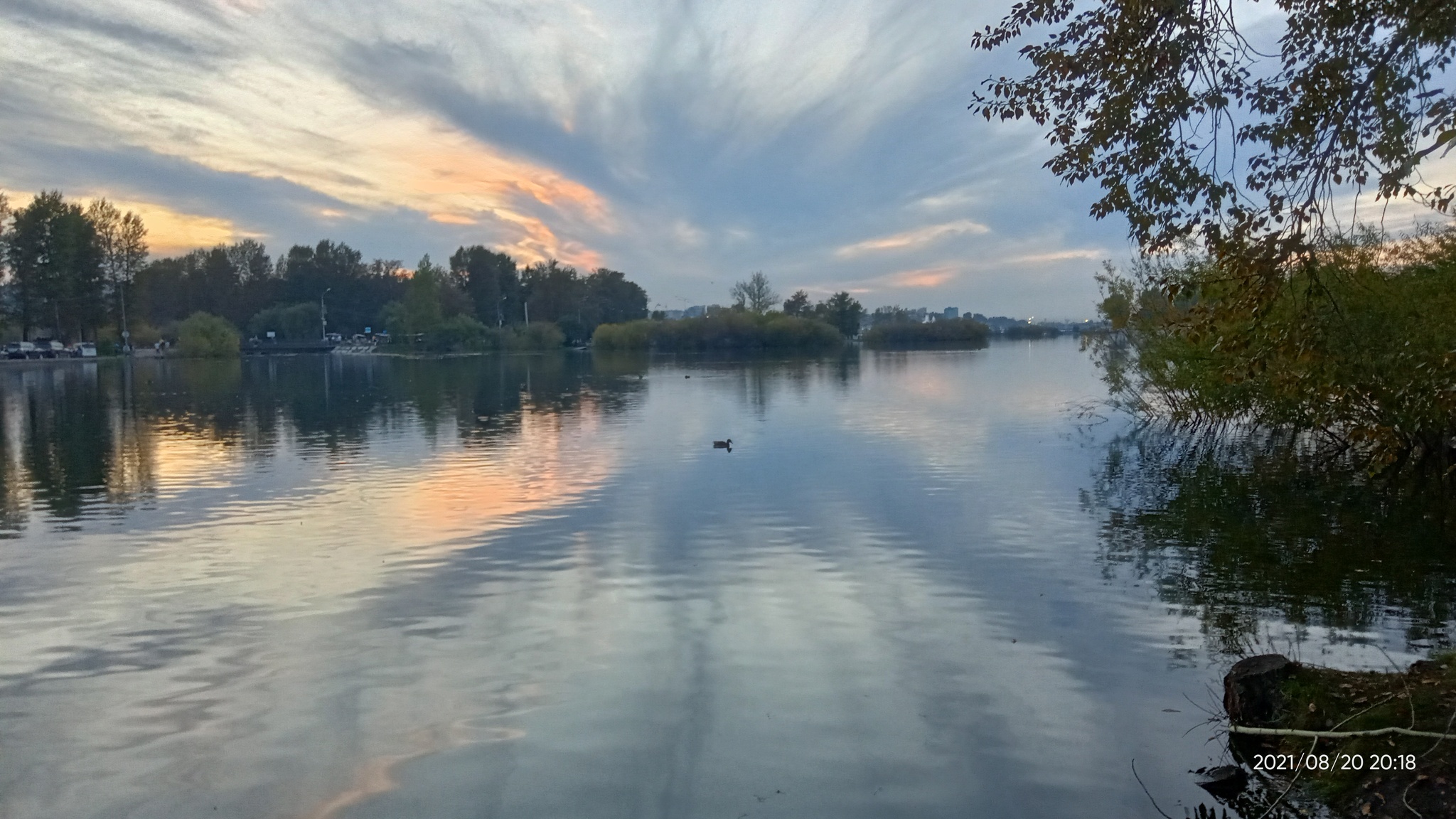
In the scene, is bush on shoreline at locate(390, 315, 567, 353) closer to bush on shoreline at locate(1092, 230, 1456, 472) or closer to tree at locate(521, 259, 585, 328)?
tree at locate(521, 259, 585, 328)

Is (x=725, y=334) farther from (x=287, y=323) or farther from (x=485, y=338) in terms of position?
(x=287, y=323)

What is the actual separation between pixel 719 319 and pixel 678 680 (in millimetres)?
124395

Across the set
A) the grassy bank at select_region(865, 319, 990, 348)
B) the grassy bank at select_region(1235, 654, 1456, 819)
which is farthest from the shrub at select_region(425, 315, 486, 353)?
the grassy bank at select_region(1235, 654, 1456, 819)

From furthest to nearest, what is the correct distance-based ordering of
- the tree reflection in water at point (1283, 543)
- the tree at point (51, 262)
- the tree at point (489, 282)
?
1. the tree at point (489, 282)
2. the tree at point (51, 262)
3. the tree reflection in water at point (1283, 543)

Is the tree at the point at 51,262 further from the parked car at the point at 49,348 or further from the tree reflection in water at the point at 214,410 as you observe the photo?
the tree reflection in water at the point at 214,410

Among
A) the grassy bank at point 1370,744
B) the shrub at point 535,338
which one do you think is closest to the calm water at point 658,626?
the grassy bank at point 1370,744

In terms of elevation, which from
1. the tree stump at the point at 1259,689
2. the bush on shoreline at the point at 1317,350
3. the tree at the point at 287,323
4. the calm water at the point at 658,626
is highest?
the tree at the point at 287,323

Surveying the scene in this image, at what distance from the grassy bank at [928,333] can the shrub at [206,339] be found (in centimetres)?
8743

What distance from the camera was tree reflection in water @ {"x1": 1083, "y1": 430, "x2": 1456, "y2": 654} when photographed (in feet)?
37.2

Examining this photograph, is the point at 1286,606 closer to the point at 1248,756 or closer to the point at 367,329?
the point at 1248,756

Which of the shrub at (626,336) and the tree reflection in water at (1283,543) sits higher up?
the shrub at (626,336)

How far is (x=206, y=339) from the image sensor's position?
10962cm

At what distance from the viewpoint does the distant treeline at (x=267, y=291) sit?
325ft

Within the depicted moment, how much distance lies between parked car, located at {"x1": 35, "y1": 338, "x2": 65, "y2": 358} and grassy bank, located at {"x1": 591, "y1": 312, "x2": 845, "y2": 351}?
61871 mm
